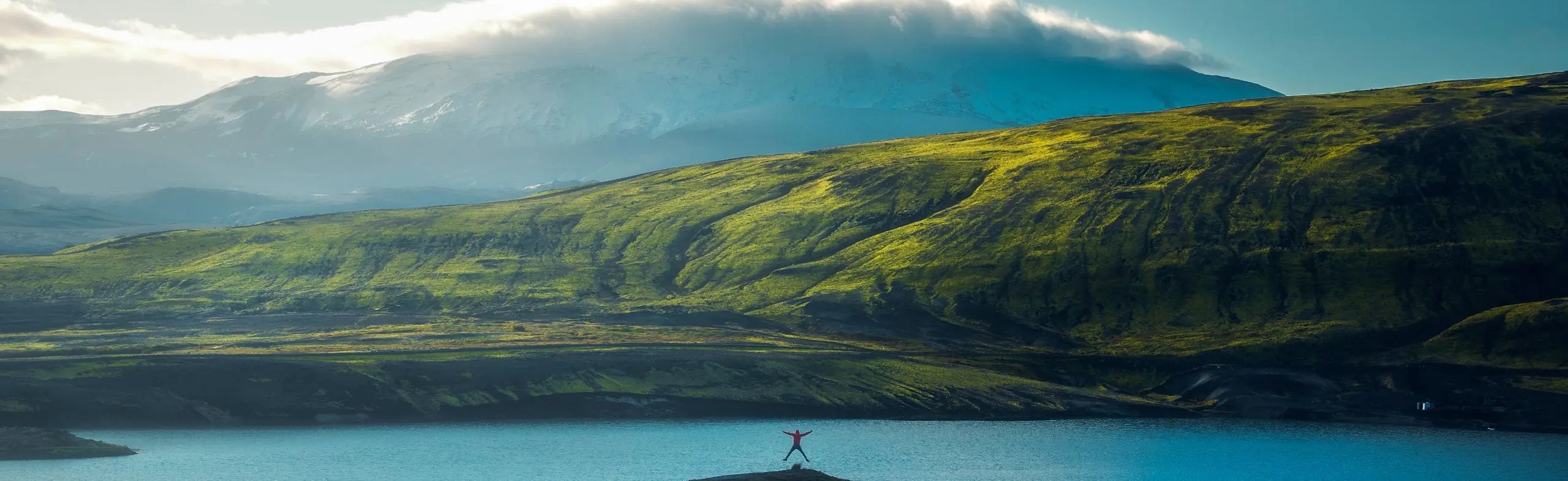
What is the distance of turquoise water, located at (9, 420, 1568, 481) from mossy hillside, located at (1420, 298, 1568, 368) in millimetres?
25608

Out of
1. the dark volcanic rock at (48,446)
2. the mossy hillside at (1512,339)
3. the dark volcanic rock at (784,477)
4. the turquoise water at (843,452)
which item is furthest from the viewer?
the mossy hillside at (1512,339)

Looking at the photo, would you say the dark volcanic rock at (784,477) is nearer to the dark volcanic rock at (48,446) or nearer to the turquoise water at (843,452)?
the turquoise water at (843,452)

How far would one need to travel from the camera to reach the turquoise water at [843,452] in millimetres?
121812

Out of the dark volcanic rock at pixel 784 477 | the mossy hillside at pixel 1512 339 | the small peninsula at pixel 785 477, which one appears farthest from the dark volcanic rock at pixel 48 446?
the mossy hillside at pixel 1512 339

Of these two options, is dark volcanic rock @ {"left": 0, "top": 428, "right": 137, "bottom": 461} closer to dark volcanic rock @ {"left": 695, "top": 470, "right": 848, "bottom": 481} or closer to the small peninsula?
the small peninsula

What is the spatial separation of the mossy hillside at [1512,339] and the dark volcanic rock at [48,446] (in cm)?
15865

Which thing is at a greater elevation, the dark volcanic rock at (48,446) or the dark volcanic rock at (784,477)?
the dark volcanic rock at (784,477)

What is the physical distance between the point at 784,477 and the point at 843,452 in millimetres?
26362

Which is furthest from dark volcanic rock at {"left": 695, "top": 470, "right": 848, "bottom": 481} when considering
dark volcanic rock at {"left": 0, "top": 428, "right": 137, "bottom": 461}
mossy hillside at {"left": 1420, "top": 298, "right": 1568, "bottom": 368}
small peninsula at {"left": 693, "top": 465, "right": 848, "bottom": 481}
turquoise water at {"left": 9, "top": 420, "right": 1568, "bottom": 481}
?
mossy hillside at {"left": 1420, "top": 298, "right": 1568, "bottom": 368}

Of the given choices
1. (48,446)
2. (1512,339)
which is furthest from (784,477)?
(1512,339)

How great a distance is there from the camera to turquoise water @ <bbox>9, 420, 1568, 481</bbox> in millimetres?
121812

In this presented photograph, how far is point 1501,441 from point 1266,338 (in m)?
45.4

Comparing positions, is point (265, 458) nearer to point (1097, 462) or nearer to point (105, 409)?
point (105, 409)

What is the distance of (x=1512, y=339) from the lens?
187 metres
